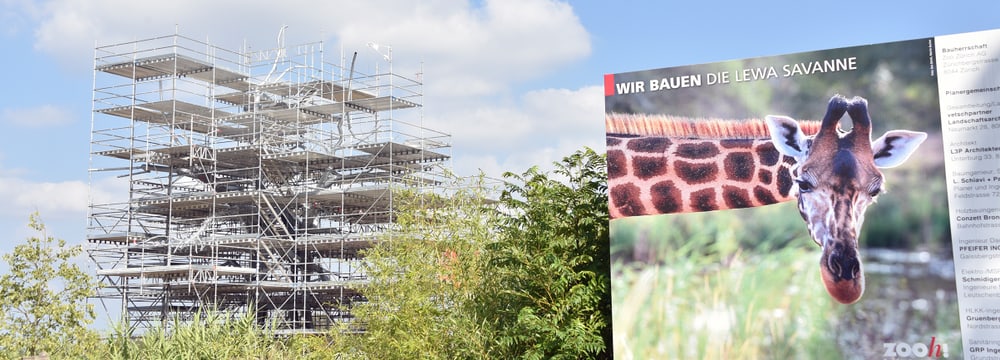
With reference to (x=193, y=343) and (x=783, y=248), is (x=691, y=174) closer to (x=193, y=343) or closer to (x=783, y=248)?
(x=783, y=248)

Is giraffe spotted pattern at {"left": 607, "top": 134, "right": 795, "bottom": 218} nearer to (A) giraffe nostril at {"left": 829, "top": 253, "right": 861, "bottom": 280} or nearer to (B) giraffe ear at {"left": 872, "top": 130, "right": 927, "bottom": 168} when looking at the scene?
(A) giraffe nostril at {"left": 829, "top": 253, "right": 861, "bottom": 280}

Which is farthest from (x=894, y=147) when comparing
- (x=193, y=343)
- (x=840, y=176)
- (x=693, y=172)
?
(x=193, y=343)

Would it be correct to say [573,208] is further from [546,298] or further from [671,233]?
[671,233]

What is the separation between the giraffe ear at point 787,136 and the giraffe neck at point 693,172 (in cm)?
A: 10

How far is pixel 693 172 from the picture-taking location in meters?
16.7

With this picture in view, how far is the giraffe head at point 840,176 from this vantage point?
1556 centimetres

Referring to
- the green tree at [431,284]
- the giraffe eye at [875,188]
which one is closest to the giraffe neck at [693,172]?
the giraffe eye at [875,188]

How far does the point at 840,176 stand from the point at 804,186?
51 centimetres

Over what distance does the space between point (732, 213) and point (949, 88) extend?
3.40m

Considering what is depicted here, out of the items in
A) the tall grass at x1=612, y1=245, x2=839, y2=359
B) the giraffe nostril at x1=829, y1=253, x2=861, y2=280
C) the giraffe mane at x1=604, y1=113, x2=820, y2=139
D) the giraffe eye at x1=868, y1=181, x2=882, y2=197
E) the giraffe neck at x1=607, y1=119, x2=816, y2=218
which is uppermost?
the giraffe mane at x1=604, y1=113, x2=820, y2=139

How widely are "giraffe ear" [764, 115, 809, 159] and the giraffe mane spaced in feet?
0.26

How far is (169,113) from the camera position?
152 feet

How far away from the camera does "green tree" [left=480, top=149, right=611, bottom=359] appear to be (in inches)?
736

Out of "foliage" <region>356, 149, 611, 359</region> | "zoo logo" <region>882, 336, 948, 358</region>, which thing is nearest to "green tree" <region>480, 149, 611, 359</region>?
"foliage" <region>356, 149, 611, 359</region>
